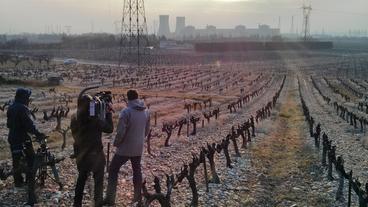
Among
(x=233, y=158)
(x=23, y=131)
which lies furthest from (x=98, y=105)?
(x=233, y=158)

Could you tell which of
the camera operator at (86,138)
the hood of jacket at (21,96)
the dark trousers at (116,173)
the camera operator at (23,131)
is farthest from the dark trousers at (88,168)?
the hood of jacket at (21,96)

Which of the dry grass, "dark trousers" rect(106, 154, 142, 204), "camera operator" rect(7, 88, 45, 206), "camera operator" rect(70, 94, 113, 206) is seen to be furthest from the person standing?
the dry grass

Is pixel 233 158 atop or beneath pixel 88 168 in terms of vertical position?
beneath

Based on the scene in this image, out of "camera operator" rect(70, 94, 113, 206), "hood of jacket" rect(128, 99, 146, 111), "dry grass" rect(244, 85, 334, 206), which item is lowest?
"dry grass" rect(244, 85, 334, 206)

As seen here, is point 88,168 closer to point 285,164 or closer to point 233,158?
point 233,158

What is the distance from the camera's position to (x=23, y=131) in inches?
440

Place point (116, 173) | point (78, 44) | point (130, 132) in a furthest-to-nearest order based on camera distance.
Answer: point (78, 44) → point (116, 173) → point (130, 132)

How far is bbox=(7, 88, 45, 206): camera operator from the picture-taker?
10.9 meters

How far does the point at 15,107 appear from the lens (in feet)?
35.9

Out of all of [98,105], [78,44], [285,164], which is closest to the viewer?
[98,105]

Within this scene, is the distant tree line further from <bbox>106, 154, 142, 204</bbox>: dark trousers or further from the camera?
the camera

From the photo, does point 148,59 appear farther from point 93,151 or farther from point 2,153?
point 93,151

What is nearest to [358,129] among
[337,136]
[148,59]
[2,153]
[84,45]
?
[337,136]

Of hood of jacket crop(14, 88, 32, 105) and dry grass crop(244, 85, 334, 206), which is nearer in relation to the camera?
hood of jacket crop(14, 88, 32, 105)
